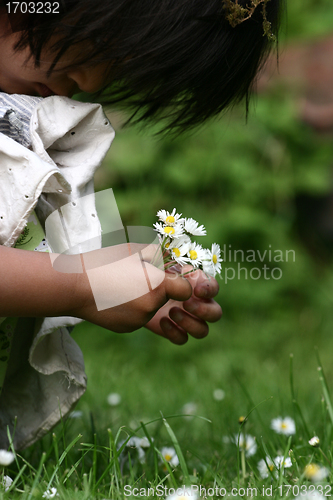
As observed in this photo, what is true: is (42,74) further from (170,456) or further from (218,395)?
(218,395)

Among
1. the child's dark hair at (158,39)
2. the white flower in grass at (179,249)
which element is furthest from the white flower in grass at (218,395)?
the child's dark hair at (158,39)

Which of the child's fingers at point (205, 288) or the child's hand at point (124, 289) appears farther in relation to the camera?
the child's fingers at point (205, 288)

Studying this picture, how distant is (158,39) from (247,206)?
1415mm

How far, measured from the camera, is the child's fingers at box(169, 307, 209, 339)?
39.7 inches

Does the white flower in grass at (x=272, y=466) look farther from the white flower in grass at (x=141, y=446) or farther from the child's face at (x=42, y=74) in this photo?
the child's face at (x=42, y=74)

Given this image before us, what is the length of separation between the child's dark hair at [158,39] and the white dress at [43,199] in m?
0.09

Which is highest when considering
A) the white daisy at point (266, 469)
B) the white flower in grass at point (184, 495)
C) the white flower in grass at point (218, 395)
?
the white flower in grass at point (184, 495)

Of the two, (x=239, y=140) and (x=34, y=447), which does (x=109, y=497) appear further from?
(x=239, y=140)

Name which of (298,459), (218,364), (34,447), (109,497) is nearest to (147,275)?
(109,497)

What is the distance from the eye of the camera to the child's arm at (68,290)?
0.78 m

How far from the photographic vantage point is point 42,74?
3.10 ft

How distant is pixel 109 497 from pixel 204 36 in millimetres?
762

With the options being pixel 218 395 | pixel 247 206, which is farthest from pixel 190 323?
pixel 247 206

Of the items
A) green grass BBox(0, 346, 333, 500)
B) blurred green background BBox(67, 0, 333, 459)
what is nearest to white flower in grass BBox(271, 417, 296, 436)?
green grass BBox(0, 346, 333, 500)
